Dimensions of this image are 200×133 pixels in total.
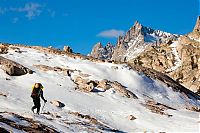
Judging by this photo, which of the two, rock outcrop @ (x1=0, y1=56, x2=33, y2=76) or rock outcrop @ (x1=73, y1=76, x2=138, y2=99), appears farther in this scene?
rock outcrop @ (x1=73, y1=76, x2=138, y2=99)

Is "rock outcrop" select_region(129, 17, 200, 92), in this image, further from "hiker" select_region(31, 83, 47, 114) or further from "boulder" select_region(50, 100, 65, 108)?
"hiker" select_region(31, 83, 47, 114)

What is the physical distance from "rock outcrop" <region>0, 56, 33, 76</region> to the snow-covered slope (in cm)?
57

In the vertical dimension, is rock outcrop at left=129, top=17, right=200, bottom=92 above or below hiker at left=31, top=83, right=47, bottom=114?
above

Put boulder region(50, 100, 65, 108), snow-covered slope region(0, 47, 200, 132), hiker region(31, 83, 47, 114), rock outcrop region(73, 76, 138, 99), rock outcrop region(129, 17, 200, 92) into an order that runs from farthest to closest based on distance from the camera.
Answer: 1. rock outcrop region(129, 17, 200, 92)
2. rock outcrop region(73, 76, 138, 99)
3. boulder region(50, 100, 65, 108)
4. snow-covered slope region(0, 47, 200, 132)
5. hiker region(31, 83, 47, 114)

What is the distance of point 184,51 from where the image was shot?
192625 mm

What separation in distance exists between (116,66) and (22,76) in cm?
1248

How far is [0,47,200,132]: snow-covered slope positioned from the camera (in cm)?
2836

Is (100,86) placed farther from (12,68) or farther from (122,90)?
(12,68)

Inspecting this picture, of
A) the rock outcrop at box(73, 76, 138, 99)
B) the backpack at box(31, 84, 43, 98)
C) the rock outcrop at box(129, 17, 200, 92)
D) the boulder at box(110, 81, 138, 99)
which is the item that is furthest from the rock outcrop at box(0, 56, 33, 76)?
the rock outcrop at box(129, 17, 200, 92)

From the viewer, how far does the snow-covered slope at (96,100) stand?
2836cm

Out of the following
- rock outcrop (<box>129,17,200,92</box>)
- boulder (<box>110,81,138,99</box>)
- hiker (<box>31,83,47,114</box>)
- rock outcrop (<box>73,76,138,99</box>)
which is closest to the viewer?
hiker (<box>31,83,47,114</box>)

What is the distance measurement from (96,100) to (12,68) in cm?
817

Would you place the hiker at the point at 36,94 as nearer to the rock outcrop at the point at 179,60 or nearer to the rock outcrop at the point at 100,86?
the rock outcrop at the point at 100,86

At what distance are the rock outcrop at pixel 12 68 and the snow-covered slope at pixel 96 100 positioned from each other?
566 mm
